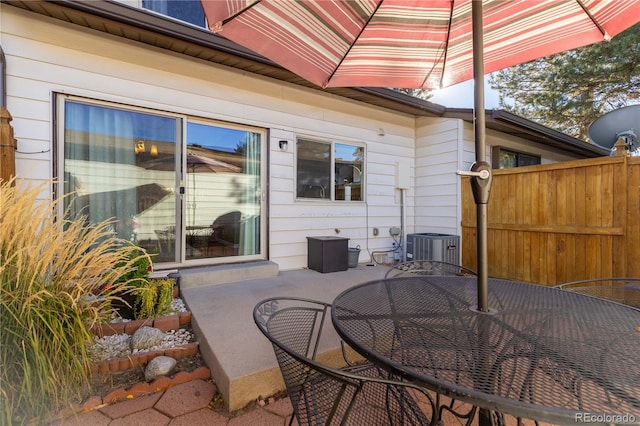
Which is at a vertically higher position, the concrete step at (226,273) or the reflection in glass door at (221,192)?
the reflection in glass door at (221,192)

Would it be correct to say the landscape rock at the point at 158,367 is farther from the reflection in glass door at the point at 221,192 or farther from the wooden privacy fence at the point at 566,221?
the wooden privacy fence at the point at 566,221

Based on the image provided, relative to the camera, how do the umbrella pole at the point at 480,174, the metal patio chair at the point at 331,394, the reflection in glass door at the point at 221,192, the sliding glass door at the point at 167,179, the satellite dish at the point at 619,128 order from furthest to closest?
the satellite dish at the point at 619,128, the reflection in glass door at the point at 221,192, the sliding glass door at the point at 167,179, the umbrella pole at the point at 480,174, the metal patio chair at the point at 331,394

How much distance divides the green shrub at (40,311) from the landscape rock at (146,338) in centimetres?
42

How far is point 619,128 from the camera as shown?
5.00 meters

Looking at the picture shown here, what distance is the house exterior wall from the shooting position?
2.78 m

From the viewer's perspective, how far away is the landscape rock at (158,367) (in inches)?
75.0

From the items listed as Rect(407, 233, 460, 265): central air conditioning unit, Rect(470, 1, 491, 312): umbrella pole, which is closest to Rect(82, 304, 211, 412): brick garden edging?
Rect(470, 1, 491, 312): umbrella pole

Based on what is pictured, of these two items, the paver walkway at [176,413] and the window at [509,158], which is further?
the window at [509,158]

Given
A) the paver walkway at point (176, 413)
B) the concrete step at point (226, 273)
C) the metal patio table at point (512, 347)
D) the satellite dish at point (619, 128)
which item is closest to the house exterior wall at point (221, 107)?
the concrete step at point (226, 273)

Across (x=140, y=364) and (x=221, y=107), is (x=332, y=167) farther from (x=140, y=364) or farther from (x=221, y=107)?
(x=140, y=364)

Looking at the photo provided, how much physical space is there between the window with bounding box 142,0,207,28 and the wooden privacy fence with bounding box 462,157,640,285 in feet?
16.0

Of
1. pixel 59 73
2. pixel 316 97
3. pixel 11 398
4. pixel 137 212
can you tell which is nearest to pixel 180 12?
pixel 59 73

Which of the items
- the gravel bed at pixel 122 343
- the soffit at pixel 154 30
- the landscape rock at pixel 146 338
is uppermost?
the soffit at pixel 154 30

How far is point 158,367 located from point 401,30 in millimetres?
2757
